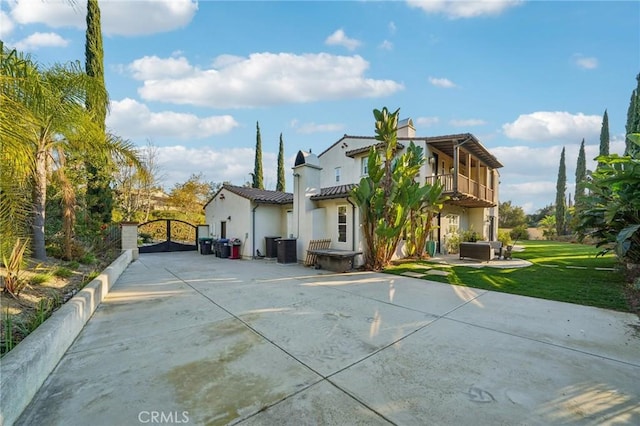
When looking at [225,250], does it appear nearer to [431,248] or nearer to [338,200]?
[338,200]

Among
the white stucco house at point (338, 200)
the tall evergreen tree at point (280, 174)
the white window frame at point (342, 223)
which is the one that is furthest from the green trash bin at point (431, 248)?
the tall evergreen tree at point (280, 174)

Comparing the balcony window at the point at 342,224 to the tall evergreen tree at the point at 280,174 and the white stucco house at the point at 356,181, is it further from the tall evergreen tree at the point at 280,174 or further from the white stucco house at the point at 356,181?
the tall evergreen tree at the point at 280,174

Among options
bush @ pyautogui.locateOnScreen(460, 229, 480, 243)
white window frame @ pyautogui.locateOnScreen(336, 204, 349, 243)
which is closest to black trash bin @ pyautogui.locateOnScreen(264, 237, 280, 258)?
white window frame @ pyautogui.locateOnScreen(336, 204, 349, 243)

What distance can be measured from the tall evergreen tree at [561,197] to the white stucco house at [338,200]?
13.8 m

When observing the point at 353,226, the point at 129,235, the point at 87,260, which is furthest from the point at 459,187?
the point at 129,235

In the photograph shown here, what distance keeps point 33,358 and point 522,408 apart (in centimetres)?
469

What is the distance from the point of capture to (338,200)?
40.3 feet

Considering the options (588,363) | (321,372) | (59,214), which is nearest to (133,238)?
(59,214)

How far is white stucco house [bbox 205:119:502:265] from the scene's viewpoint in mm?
12398

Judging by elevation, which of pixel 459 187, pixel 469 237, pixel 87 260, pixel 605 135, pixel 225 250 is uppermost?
pixel 605 135

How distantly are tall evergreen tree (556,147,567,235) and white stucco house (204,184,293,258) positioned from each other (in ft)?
102

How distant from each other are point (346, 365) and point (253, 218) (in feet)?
40.0

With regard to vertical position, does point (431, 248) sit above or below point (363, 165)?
below

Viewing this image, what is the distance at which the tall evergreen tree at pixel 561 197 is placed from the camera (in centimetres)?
2958
